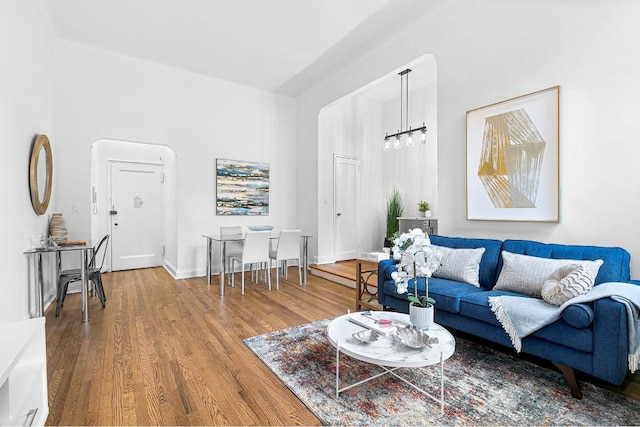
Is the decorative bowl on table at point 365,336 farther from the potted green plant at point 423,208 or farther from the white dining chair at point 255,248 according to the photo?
the potted green plant at point 423,208

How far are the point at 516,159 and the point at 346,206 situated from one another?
358 centimetres

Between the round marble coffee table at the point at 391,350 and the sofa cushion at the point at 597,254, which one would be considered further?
the sofa cushion at the point at 597,254

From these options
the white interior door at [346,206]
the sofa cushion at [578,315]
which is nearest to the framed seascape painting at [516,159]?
the sofa cushion at [578,315]

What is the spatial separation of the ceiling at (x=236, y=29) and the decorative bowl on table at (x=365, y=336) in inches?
134

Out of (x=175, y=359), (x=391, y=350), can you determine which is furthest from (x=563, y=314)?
(x=175, y=359)

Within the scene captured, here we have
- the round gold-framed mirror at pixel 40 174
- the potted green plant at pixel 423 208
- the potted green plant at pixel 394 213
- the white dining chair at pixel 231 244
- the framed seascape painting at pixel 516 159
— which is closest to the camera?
the framed seascape painting at pixel 516 159

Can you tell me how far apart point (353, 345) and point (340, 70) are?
4490mm

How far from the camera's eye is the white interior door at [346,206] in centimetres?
605

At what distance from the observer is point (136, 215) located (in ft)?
19.2

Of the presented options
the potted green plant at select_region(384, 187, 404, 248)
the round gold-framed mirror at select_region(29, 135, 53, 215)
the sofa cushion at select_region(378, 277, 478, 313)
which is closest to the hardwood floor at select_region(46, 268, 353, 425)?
the sofa cushion at select_region(378, 277, 478, 313)

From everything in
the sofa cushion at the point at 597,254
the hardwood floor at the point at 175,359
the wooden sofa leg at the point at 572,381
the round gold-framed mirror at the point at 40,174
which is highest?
the round gold-framed mirror at the point at 40,174

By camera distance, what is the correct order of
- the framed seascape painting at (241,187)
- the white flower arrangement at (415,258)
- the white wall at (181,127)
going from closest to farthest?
the white flower arrangement at (415,258) → the white wall at (181,127) → the framed seascape painting at (241,187)

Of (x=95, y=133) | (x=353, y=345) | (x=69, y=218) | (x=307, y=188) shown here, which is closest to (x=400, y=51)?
(x=307, y=188)

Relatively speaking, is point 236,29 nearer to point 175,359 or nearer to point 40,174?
point 40,174
